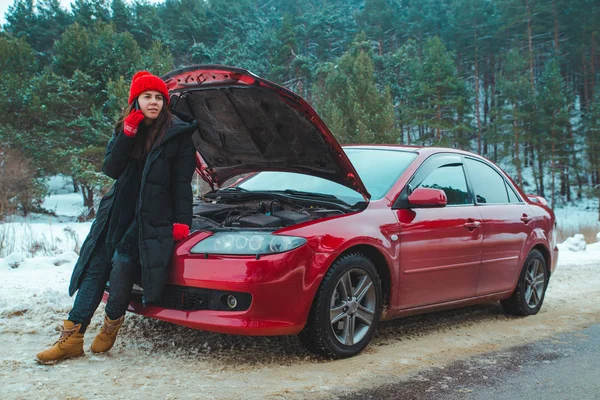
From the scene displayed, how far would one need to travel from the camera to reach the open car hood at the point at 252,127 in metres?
4.10

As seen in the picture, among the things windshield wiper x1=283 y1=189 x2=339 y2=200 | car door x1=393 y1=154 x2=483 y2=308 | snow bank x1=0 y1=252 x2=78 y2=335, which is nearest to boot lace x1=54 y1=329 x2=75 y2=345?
snow bank x1=0 y1=252 x2=78 y2=335

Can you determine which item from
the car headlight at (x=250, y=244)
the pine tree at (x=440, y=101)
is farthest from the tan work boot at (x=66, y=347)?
the pine tree at (x=440, y=101)

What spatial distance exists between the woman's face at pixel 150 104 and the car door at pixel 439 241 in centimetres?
190

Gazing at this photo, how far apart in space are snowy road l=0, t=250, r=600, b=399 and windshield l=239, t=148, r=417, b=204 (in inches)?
47.0

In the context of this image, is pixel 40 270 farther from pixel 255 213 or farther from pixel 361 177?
pixel 361 177

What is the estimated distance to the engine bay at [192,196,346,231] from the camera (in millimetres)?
4027

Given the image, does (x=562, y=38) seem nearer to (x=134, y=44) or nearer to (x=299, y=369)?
(x=134, y=44)

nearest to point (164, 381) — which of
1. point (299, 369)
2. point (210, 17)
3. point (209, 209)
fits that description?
point (299, 369)

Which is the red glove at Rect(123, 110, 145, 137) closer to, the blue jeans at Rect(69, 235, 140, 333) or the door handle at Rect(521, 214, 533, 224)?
the blue jeans at Rect(69, 235, 140, 333)

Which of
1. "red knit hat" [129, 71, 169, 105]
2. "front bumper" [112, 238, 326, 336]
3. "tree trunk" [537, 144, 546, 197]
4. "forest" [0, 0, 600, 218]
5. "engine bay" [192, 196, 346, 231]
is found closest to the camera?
"front bumper" [112, 238, 326, 336]

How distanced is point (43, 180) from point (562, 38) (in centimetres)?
4108

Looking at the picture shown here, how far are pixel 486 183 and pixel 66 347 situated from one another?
157 inches

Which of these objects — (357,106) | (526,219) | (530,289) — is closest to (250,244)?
(526,219)

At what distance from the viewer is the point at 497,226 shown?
5332 mm
